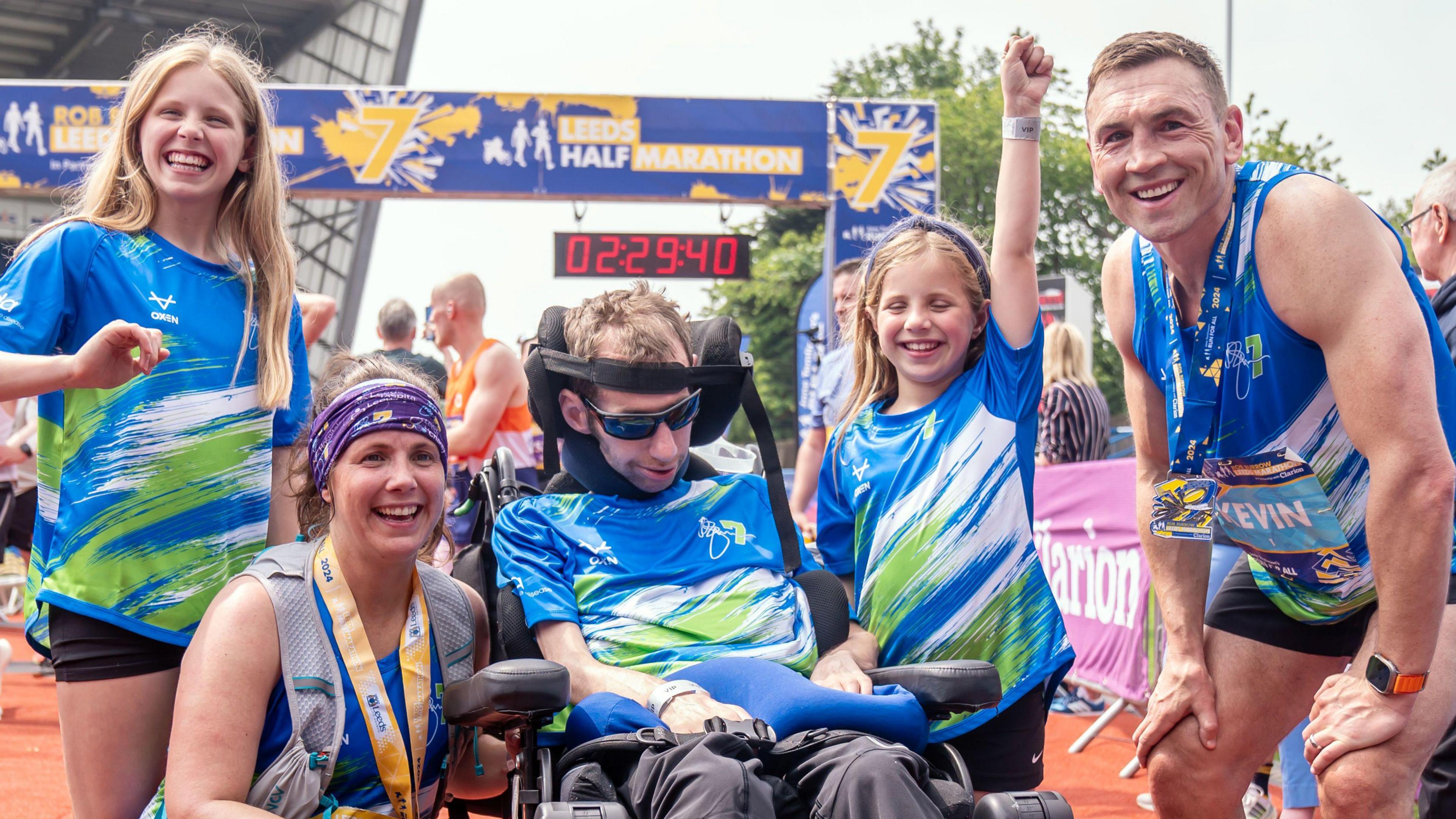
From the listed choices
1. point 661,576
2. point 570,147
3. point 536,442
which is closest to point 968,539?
point 661,576

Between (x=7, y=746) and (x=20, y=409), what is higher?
(x=20, y=409)

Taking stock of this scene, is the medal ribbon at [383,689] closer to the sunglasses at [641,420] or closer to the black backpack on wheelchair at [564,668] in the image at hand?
the black backpack on wheelchair at [564,668]

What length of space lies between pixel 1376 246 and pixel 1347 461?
0.46 meters

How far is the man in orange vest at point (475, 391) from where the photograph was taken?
5500 mm

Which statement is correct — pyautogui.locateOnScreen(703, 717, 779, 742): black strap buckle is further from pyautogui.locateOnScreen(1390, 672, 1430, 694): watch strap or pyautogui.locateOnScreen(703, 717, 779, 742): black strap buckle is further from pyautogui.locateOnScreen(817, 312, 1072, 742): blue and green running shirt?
pyautogui.locateOnScreen(1390, 672, 1430, 694): watch strap

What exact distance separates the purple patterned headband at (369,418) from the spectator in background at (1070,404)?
440 centimetres

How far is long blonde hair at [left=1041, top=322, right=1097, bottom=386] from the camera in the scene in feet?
19.8

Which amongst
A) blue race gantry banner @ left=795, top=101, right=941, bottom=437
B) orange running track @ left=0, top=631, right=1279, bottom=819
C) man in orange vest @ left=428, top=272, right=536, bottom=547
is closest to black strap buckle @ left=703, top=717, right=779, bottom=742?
orange running track @ left=0, top=631, right=1279, bottom=819

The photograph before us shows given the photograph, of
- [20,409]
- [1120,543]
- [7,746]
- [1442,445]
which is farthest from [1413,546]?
[20,409]

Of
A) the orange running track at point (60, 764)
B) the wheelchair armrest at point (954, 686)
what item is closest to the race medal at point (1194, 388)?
the wheelchair armrest at point (954, 686)

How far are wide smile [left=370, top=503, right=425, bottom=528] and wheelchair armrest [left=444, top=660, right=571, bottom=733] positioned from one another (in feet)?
1.10

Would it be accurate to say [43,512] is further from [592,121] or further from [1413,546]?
[592,121]

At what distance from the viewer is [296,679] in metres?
2.08

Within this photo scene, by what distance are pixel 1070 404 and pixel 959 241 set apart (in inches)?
144
